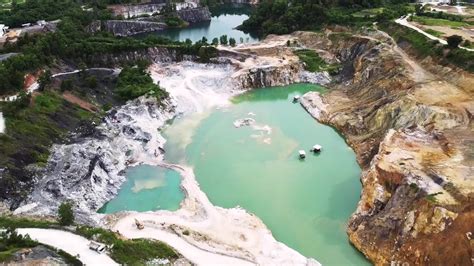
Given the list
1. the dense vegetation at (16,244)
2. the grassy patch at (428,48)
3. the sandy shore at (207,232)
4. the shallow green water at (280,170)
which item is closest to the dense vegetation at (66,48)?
the shallow green water at (280,170)

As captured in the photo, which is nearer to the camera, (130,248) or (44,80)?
(130,248)

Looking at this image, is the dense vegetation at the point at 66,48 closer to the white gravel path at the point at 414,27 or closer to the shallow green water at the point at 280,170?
the shallow green water at the point at 280,170

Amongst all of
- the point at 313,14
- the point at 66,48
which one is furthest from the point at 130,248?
the point at 313,14

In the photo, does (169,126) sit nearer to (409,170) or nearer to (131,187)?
(131,187)

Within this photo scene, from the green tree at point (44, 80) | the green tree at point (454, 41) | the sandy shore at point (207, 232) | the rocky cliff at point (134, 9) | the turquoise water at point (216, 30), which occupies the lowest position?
the sandy shore at point (207, 232)

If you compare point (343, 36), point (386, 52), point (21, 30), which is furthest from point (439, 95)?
point (21, 30)

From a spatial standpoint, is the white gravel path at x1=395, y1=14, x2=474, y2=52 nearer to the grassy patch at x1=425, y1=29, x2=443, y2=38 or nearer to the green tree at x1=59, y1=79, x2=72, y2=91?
the grassy patch at x1=425, y1=29, x2=443, y2=38

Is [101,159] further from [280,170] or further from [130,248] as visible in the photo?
[280,170]
